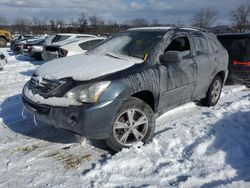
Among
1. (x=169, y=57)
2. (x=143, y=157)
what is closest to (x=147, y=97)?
(x=169, y=57)

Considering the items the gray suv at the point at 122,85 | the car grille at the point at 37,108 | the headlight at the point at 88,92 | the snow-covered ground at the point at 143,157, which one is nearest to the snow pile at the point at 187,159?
the snow-covered ground at the point at 143,157

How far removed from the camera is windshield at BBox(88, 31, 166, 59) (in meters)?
4.94

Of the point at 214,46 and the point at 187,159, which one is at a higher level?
the point at 214,46

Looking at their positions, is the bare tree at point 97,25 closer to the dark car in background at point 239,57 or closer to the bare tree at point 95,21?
the bare tree at point 95,21

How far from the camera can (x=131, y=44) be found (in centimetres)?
523

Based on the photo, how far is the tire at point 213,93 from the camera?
6.48 m

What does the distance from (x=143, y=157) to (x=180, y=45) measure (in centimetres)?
222

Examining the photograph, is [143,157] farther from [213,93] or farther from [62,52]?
[62,52]

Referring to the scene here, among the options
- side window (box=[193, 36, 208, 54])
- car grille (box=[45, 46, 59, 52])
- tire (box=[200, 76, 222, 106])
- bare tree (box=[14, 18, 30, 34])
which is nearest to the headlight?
side window (box=[193, 36, 208, 54])

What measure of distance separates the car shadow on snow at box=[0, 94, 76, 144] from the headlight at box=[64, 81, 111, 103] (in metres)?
1.12

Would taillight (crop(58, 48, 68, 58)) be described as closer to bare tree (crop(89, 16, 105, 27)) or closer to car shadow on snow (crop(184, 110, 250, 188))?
car shadow on snow (crop(184, 110, 250, 188))

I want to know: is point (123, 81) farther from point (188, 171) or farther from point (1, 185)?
point (1, 185)

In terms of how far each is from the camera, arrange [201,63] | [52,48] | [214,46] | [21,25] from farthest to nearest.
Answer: [21,25]
[52,48]
[214,46]
[201,63]

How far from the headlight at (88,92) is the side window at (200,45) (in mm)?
A: 2522
